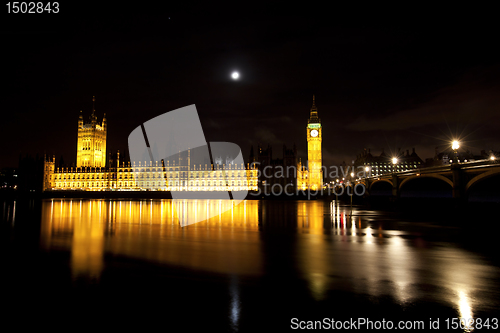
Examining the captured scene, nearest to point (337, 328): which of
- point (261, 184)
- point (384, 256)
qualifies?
point (384, 256)

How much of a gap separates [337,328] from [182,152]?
368ft

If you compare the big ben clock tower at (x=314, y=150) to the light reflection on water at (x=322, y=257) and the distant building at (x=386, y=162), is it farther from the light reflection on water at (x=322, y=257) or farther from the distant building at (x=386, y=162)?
the light reflection on water at (x=322, y=257)

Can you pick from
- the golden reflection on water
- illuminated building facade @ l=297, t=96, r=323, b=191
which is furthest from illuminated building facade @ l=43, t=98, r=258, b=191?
the golden reflection on water

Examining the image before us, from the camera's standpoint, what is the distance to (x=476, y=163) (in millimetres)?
30625

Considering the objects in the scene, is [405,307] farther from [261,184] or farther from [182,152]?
[182,152]

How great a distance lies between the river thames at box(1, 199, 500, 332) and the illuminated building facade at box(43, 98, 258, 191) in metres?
86.2

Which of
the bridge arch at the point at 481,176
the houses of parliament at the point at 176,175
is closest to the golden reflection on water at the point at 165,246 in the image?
the bridge arch at the point at 481,176

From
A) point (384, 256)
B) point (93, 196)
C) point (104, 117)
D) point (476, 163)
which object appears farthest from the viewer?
point (104, 117)

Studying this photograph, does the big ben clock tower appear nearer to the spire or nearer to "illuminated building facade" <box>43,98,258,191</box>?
the spire

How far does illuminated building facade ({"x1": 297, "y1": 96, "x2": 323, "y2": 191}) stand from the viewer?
380 ft

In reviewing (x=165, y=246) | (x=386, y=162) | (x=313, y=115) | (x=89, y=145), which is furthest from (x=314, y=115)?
(x=165, y=246)

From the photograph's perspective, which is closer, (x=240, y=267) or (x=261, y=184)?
(x=240, y=267)

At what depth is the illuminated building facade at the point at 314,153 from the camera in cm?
11588

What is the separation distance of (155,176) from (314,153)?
5964 cm
